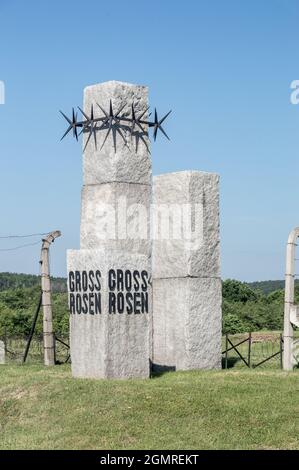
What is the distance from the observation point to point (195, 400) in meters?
15.8

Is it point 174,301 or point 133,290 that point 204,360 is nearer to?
point 174,301

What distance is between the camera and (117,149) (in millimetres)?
19422

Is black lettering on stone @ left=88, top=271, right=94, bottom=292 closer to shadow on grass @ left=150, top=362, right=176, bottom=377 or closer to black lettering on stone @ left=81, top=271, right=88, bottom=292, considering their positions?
black lettering on stone @ left=81, top=271, right=88, bottom=292

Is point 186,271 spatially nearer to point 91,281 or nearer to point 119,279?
point 119,279

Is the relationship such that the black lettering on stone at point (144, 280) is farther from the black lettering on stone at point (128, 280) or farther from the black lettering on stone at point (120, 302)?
the black lettering on stone at point (120, 302)

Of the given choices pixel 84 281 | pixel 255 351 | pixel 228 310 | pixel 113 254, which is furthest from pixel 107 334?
pixel 228 310

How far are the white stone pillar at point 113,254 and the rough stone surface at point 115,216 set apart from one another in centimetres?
2

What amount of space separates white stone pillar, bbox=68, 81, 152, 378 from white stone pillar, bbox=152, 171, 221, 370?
1.85 ft

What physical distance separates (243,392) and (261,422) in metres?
1.78

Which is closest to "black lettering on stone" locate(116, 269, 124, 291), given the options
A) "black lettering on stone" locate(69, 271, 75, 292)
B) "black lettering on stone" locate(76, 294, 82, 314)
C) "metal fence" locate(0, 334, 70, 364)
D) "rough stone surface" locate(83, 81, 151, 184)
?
"black lettering on stone" locate(76, 294, 82, 314)

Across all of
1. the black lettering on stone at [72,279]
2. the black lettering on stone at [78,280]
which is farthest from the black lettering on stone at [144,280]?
the black lettering on stone at [72,279]

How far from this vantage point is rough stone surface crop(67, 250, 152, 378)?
17.6 meters

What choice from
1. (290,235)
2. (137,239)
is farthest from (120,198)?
(290,235)

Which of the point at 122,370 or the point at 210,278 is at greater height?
the point at 210,278
